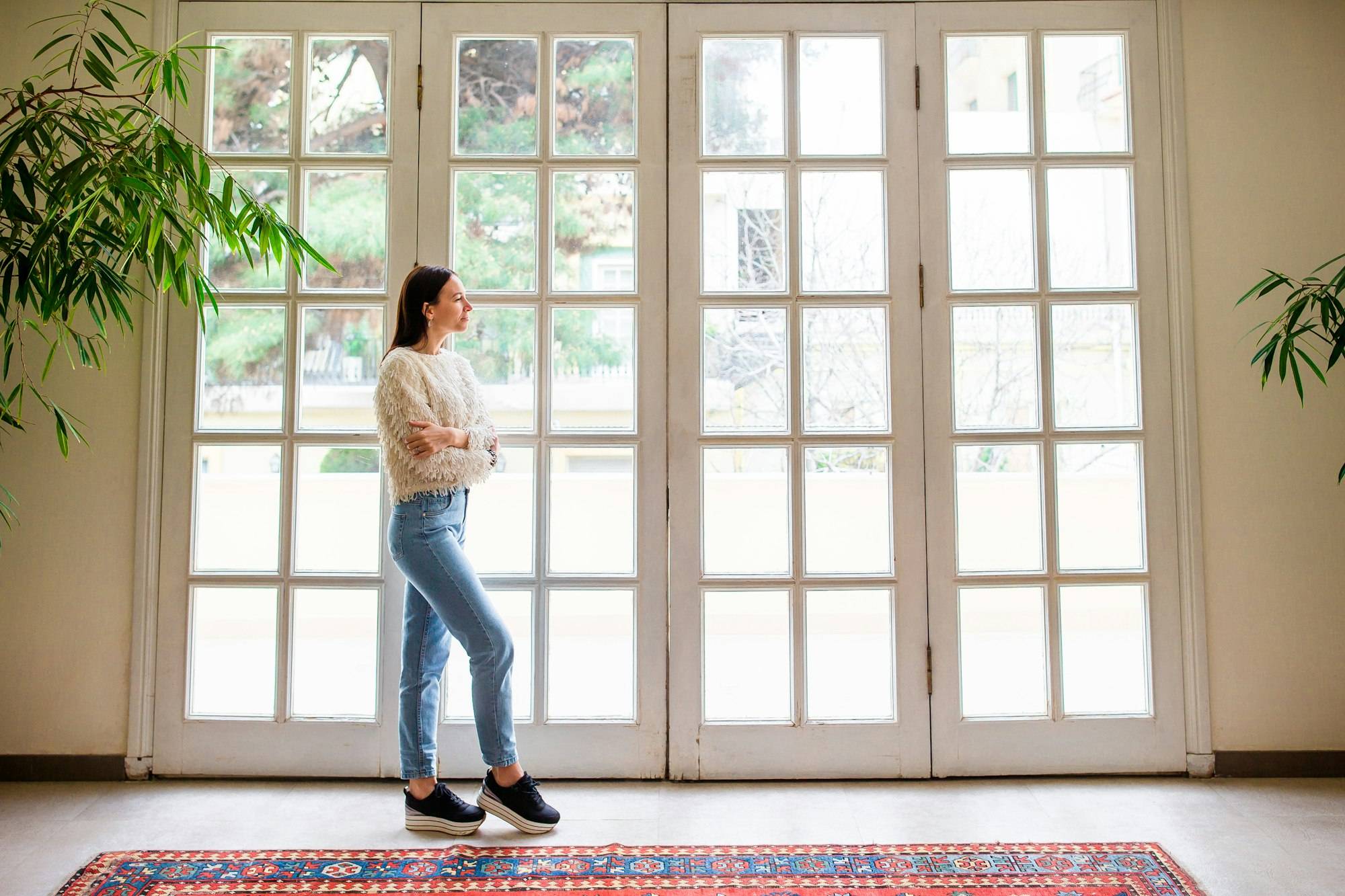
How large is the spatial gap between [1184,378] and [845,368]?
1.01m

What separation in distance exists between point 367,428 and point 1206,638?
257 centimetres

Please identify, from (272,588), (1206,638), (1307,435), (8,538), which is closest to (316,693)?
(272,588)

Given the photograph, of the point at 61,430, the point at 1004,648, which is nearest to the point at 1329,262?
the point at 1004,648

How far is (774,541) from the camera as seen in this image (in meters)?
2.53

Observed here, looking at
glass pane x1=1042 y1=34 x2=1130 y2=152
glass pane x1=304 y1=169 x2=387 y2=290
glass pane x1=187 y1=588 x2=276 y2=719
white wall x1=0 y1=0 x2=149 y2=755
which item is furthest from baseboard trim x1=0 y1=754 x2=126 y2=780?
glass pane x1=1042 y1=34 x2=1130 y2=152

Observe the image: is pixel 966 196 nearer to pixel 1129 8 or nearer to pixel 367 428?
pixel 1129 8

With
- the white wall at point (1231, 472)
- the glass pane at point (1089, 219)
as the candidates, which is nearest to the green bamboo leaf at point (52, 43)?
the white wall at point (1231, 472)

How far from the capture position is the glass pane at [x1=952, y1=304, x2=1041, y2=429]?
255 centimetres

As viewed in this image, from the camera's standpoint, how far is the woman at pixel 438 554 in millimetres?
2088

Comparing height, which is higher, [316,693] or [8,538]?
[8,538]

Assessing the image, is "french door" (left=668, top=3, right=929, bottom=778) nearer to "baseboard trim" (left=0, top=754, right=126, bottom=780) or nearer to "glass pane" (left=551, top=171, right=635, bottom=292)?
"glass pane" (left=551, top=171, right=635, bottom=292)

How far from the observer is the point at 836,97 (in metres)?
2.58

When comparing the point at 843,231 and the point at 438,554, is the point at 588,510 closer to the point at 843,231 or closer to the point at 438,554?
the point at 438,554

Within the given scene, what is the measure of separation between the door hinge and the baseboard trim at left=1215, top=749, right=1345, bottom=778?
87 centimetres
